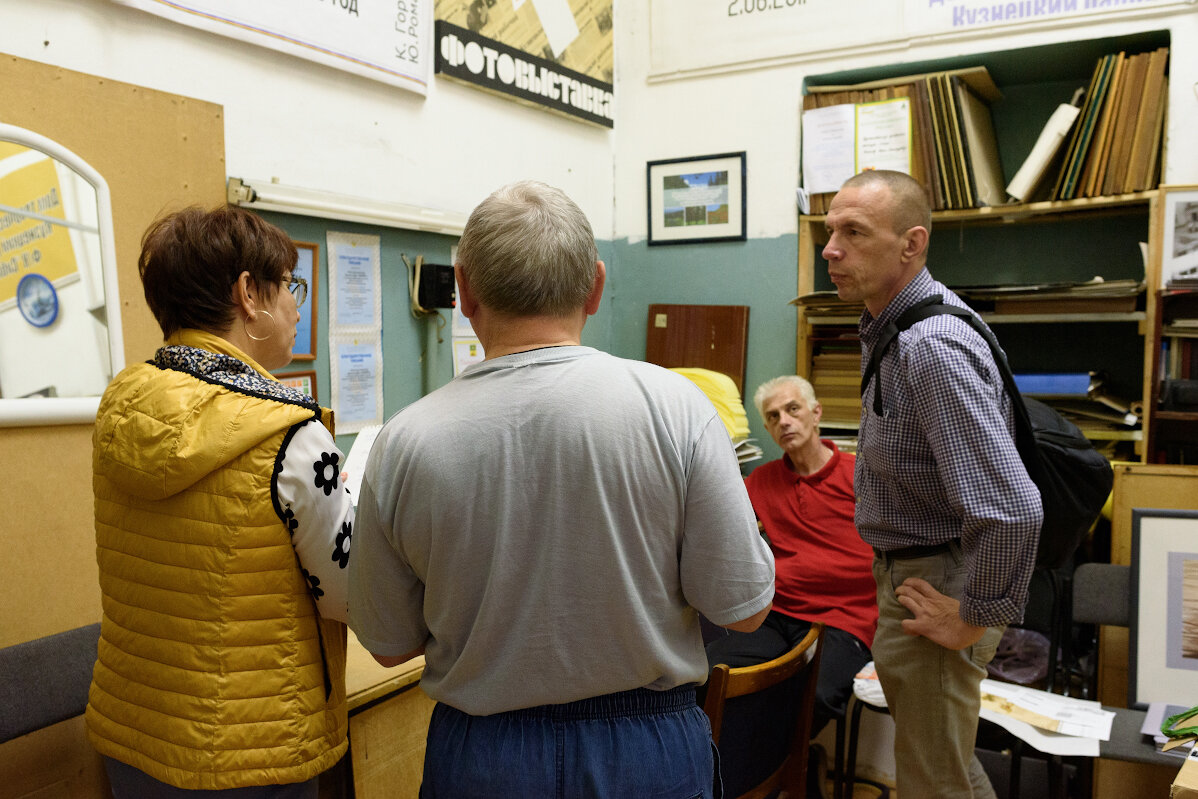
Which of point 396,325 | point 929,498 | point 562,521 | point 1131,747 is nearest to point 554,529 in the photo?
point 562,521

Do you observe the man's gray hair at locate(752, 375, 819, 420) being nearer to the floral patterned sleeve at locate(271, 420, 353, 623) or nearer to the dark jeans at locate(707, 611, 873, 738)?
the dark jeans at locate(707, 611, 873, 738)

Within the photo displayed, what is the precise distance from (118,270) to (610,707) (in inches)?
63.7

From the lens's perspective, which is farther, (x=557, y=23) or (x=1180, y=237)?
(x=557, y=23)

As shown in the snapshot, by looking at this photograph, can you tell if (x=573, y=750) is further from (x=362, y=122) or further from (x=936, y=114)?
(x=936, y=114)

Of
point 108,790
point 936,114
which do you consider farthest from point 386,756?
point 936,114

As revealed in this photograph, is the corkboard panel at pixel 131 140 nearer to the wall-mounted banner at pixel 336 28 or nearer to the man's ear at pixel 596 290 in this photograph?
the wall-mounted banner at pixel 336 28

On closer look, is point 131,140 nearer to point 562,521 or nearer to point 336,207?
point 336,207

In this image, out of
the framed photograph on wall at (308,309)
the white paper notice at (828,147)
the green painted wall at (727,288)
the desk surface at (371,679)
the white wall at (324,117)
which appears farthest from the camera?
the green painted wall at (727,288)

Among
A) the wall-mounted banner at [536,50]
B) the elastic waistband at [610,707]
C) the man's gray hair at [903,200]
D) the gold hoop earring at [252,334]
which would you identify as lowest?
the elastic waistband at [610,707]

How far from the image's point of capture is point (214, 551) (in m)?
1.16

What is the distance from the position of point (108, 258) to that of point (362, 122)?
99 cm

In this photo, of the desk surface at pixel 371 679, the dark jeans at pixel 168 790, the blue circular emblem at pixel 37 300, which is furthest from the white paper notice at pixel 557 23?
the dark jeans at pixel 168 790

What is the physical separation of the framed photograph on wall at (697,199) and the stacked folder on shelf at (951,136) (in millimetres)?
674

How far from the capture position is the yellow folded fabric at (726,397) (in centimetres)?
342
